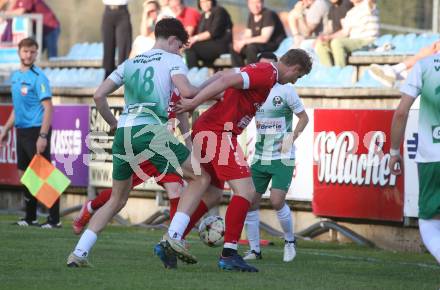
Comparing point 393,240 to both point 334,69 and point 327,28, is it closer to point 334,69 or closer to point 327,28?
point 334,69

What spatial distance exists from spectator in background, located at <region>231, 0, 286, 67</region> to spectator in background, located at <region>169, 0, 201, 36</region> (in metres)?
1.19

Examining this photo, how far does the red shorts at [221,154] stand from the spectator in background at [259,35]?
8328mm

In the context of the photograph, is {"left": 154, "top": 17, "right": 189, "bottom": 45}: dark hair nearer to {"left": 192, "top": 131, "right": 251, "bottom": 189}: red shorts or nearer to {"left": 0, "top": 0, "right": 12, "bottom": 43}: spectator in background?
{"left": 192, "top": 131, "right": 251, "bottom": 189}: red shorts

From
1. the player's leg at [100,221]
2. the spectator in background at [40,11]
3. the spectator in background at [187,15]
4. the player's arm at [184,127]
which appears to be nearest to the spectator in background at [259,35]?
the spectator in background at [187,15]

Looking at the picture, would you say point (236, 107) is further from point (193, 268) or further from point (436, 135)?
point (436, 135)

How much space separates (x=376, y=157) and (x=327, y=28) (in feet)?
14.0

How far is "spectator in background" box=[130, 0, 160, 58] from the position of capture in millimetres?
21422

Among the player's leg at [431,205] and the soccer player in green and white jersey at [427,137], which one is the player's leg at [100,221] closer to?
the soccer player in green and white jersey at [427,137]

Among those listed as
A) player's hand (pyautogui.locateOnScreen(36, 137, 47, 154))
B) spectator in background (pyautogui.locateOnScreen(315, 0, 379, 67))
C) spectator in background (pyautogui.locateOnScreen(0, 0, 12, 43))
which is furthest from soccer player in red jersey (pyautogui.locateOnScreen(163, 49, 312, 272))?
spectator in background (pyautogui.locateOnScreen(0, 0, 12, 43))

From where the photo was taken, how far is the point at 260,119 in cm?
1352

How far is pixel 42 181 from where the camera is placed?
1764 cm

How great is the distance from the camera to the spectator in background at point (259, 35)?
1939 cm

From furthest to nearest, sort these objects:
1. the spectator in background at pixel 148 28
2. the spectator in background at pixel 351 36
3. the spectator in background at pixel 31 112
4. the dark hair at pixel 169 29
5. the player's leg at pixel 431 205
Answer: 1. the spectator in background at pixel 148 28
2. the spectator in background at pixel 351 36
3. the spectator in background at pixel 31 112
4. the dark hair at pixel 169 29
5. the player's leg at pixel 431 205

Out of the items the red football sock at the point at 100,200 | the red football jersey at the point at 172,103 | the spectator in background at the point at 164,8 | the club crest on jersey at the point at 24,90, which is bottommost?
the red football sock at the point at 100,200
